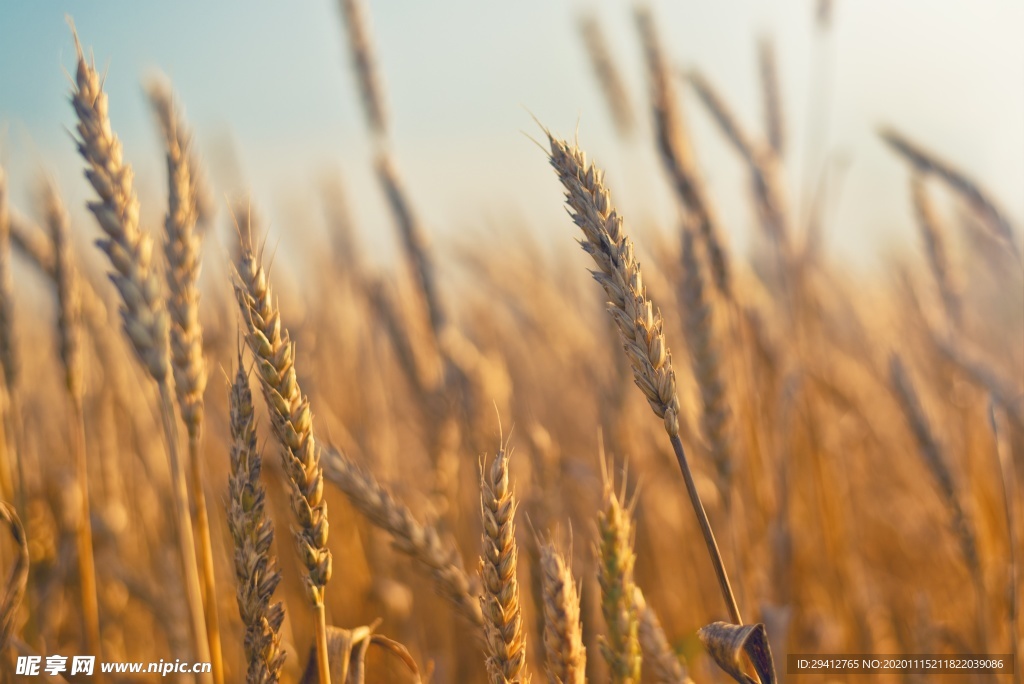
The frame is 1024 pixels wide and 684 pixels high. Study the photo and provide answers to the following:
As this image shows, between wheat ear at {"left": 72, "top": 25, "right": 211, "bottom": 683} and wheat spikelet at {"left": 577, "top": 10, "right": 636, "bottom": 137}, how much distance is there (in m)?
1.66

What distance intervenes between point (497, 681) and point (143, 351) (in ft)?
1.81

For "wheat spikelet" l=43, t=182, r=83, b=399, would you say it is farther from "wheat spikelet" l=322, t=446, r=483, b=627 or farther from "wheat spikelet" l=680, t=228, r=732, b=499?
"wheat spikelet" l=680, t=228, r=732, b=499

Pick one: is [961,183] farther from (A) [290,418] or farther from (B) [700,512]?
(A) [290,418]

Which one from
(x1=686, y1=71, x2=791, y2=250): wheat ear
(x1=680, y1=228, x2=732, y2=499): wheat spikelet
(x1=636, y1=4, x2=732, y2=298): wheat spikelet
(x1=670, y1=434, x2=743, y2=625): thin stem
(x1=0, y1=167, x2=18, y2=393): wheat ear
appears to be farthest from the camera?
(x1=686, y1=71, x2=791, y2=250): wheat ear

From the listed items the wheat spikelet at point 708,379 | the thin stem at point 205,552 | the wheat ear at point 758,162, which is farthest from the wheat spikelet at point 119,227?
the wheat ear at point 758,162

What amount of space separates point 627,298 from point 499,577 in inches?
12.4

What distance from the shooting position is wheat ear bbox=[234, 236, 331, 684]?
0.74m

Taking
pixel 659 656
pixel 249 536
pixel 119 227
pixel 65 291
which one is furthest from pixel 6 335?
pixel 659 656

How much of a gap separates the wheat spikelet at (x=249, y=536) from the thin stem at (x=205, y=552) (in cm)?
11

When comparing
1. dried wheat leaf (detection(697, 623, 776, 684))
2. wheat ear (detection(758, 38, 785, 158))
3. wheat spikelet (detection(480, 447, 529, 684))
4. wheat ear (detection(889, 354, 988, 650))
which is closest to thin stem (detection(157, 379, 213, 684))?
wheat spikelet (detection(480, 447, 529, 684))

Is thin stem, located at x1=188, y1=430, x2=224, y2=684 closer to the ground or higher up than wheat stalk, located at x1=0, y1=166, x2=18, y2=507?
closer to the ground

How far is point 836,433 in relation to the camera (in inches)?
95.3

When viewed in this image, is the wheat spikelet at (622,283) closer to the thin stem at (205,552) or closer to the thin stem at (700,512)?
the thin stem at (700,512)

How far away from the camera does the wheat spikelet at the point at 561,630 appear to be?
75cm
